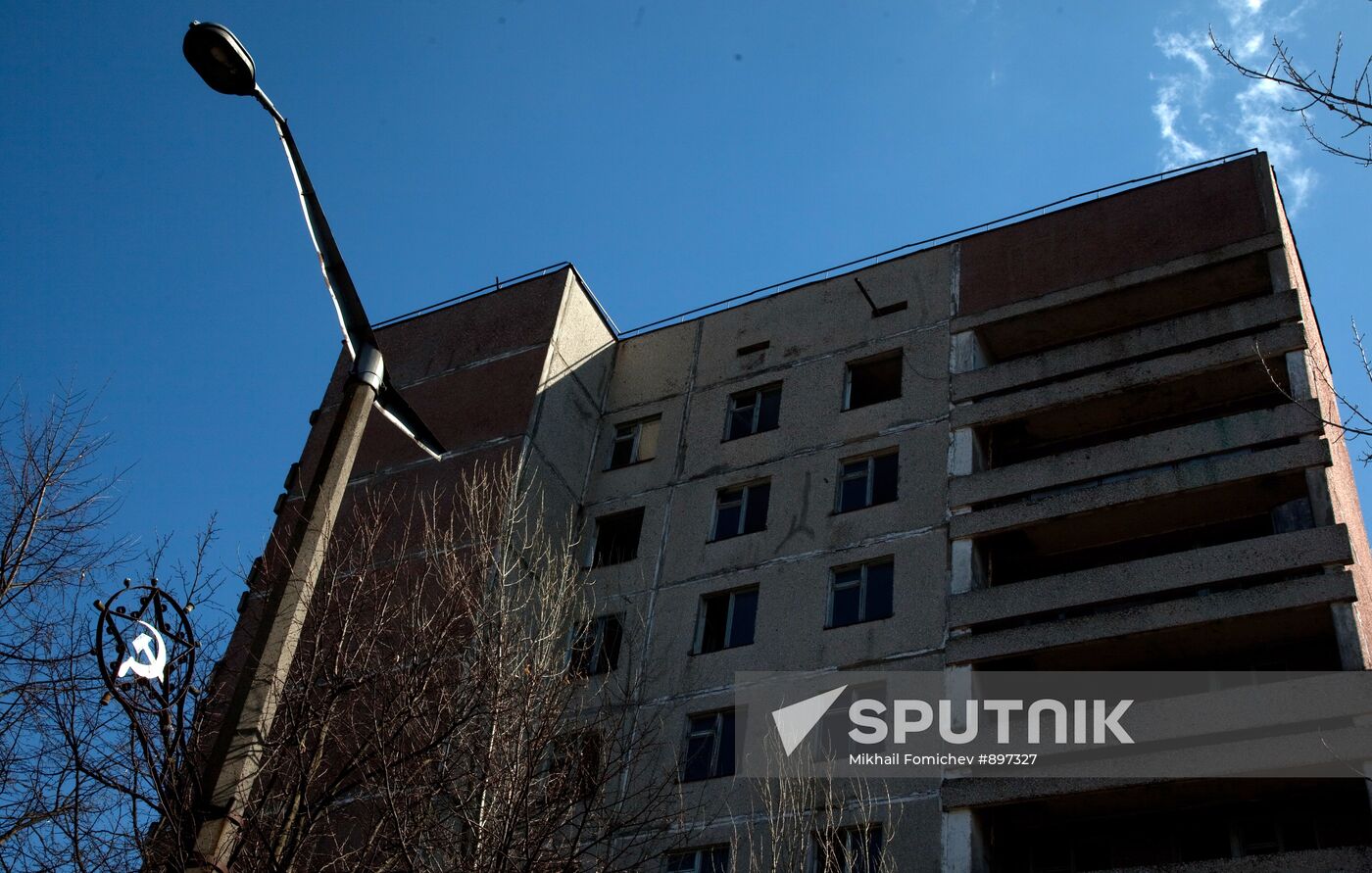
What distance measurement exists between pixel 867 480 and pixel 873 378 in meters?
2.99

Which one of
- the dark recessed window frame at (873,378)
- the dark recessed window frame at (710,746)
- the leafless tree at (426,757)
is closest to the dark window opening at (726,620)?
the dark recessed window frame at (710,746)

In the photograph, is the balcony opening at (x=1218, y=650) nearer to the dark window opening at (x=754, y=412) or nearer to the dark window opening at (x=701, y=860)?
the dark window opening at (x=701, y=860)

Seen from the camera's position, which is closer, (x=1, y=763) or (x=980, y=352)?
A: (x=1, y=763)

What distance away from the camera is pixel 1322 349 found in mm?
25562

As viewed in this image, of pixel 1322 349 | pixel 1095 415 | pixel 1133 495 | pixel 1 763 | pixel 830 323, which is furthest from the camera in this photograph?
pixel 830 323

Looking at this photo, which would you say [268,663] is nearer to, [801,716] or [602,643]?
[801,716]

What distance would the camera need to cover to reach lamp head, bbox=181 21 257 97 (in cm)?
580

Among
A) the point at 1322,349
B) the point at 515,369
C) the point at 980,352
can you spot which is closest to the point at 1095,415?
the point at 980,352

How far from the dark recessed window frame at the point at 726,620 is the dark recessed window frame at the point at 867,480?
228 centimetres

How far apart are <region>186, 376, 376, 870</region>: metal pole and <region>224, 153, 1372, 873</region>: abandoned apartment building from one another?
1298cm

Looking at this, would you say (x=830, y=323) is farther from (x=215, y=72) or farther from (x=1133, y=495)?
(x=215, y=72)

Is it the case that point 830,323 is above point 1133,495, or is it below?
above

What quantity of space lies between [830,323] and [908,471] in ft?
15.6

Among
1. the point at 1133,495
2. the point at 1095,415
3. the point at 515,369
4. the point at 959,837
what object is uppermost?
the point at 515,369
